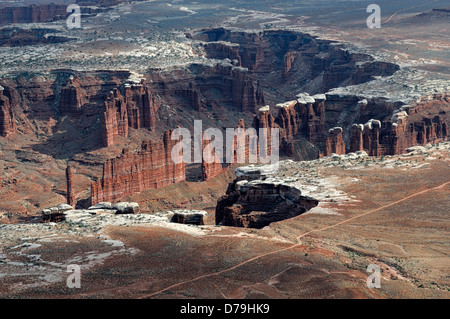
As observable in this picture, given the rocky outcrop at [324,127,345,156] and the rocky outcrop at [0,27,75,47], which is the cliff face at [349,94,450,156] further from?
the rocky outcrop at [0,27,75,47]

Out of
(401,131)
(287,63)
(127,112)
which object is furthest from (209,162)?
(287,63)

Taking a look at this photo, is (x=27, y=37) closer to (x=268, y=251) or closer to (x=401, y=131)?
(x=401, y=131)

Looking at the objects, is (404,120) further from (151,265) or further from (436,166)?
(151,265)

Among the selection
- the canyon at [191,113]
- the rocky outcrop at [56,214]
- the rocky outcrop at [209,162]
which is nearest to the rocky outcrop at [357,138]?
the canyon at [191,113]

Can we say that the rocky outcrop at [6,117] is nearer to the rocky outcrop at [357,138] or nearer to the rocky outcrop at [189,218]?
the rocky outcrop at [357,138]

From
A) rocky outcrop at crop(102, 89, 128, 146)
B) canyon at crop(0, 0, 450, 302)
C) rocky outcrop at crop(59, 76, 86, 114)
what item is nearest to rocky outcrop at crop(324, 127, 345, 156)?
canyon at crop(0, 0, 450, 302)
